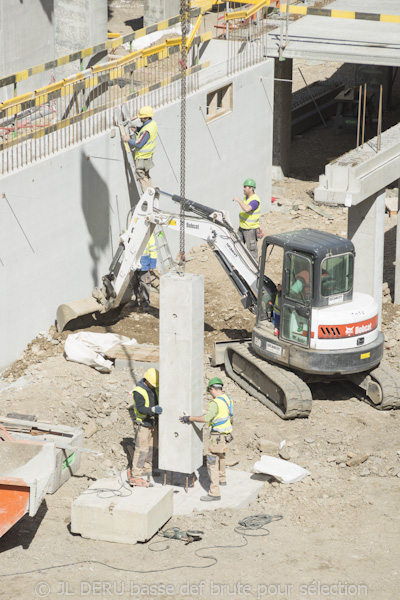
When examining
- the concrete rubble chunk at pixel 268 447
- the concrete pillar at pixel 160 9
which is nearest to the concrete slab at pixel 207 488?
the concrete rubble chunk at pixel 268 447

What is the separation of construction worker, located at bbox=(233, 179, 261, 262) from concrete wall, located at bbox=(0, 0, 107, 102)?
893 centimetres

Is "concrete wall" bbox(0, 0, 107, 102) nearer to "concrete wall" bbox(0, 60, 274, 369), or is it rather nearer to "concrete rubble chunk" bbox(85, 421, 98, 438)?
"concrete wall" bbox(0, 60, 274, 369)

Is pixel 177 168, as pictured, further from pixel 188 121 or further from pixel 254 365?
pixel 254 365

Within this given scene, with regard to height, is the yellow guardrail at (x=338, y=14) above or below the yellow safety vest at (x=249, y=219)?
above

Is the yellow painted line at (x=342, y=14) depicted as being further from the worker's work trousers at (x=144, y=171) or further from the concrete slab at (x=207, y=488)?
the concrete slab at (x=207, y=488)

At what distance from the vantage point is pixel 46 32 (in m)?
27.1

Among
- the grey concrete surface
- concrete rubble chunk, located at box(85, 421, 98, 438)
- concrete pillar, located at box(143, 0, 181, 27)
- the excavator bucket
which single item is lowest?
concrete rubble chunk, located at box(85, 421, 98, 438)

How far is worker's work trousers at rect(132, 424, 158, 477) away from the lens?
13914 millimetres

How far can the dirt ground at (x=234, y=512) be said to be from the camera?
1182 centimetres

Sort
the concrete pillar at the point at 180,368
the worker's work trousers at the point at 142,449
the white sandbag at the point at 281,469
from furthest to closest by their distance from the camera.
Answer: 1. the white sandbag at the point at 281,469
2. the worker's work trousers at the point at 142,449
3. the concrete pillar at the point at 180,368

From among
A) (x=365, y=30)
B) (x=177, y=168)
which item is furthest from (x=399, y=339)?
(x=365, y=30)

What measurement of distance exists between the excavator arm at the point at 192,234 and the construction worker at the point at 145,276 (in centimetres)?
95

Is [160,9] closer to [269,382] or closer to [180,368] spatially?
[269,382]

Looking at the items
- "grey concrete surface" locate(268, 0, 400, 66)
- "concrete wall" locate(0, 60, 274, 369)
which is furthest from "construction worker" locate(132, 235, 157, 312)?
"grey concrete surface" locate(268, 0, 400, 66)
